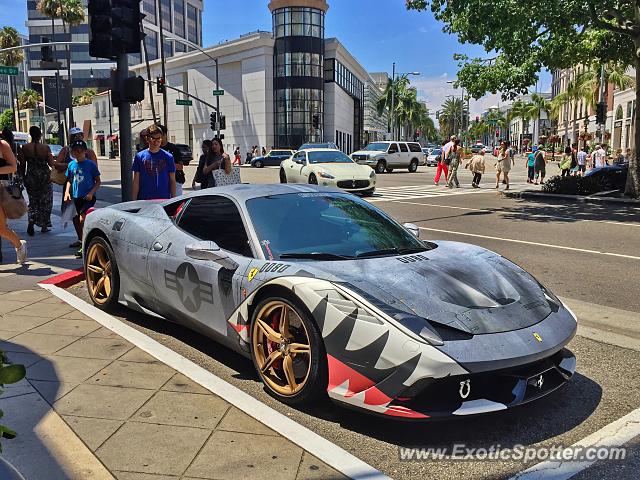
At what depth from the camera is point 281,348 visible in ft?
11.3

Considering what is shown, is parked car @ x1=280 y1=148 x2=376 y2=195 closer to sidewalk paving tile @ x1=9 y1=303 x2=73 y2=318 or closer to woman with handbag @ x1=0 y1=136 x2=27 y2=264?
woman with handbag @ x1=0 y1=136 x2=27 y2=264

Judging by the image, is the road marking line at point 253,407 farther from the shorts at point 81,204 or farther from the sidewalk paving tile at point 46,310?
the shorts at point 81,204

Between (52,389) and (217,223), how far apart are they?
1577mm

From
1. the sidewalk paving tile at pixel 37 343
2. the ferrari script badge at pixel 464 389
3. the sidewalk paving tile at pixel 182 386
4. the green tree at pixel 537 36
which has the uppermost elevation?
the green tree at pixel 537 36

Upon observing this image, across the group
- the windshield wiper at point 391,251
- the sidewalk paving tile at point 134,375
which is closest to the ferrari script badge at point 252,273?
the windshield wiper at point 391,251

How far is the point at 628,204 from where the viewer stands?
53.1 ft

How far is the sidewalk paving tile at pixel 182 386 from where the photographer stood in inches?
145

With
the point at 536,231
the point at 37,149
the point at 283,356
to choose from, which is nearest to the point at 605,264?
the point at 536,231

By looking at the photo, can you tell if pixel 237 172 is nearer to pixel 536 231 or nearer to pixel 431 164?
pixel 536 231

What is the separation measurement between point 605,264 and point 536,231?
3388mm

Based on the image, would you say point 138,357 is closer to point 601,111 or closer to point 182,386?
point 182,386

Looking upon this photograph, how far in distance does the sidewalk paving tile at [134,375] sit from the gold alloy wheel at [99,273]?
1.40 meters

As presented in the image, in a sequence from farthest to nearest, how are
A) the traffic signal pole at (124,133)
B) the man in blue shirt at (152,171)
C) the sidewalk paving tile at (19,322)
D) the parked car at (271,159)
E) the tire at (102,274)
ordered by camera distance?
the parked car at (271,159), the traffic signal pole at (124,133), the man in blue shirt at (152,171), the tire at (102,274), the sidewalk paving tile at (19,322)

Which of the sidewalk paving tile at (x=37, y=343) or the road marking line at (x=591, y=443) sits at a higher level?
the sidewalk paving tile at (x=37, y=343)
